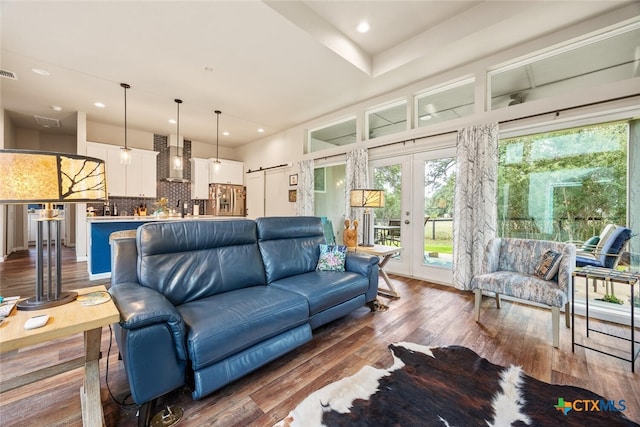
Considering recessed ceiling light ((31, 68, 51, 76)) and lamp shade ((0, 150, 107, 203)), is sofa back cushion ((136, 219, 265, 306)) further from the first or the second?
recessed ceiling light ((31, 68, 51, 76))

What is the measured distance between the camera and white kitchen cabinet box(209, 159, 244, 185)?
742 cm

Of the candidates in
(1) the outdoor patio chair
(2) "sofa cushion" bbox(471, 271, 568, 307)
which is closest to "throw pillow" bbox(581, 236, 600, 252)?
(1) the outdoor patio chair

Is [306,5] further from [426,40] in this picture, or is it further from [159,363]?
[159,363]

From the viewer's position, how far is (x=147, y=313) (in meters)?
1.32

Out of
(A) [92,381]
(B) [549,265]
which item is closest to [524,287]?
(B) [549,265]

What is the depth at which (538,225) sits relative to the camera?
10.6ft

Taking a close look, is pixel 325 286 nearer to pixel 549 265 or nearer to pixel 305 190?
pixel 549 265

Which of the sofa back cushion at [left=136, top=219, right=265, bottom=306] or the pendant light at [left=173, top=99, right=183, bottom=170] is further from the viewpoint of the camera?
the pendant light at [left=173, top=99, right=183, bottom=170]

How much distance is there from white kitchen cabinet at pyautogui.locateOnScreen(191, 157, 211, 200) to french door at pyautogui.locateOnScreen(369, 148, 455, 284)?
5.10 metres

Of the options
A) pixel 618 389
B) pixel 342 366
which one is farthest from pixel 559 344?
pixel 342 366

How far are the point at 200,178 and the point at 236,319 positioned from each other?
6560 millimetres

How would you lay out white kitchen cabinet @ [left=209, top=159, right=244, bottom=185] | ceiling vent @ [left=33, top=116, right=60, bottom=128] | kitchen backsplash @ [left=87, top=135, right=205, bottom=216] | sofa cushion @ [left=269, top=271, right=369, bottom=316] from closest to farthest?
sofa cushion @ [left=269, top=271, right=369, bottom=316]
ceiling vent @ [left=33, top=116, right=60, bottom=128]
kitchen backsplash @ [left=87, top=135, right=205, bottom=216]
white kitchen cabinet @ [left=209, top=159, right=244, bottom=185]

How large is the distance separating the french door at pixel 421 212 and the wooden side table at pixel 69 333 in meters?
3.93

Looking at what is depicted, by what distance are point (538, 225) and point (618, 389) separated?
2012mm
